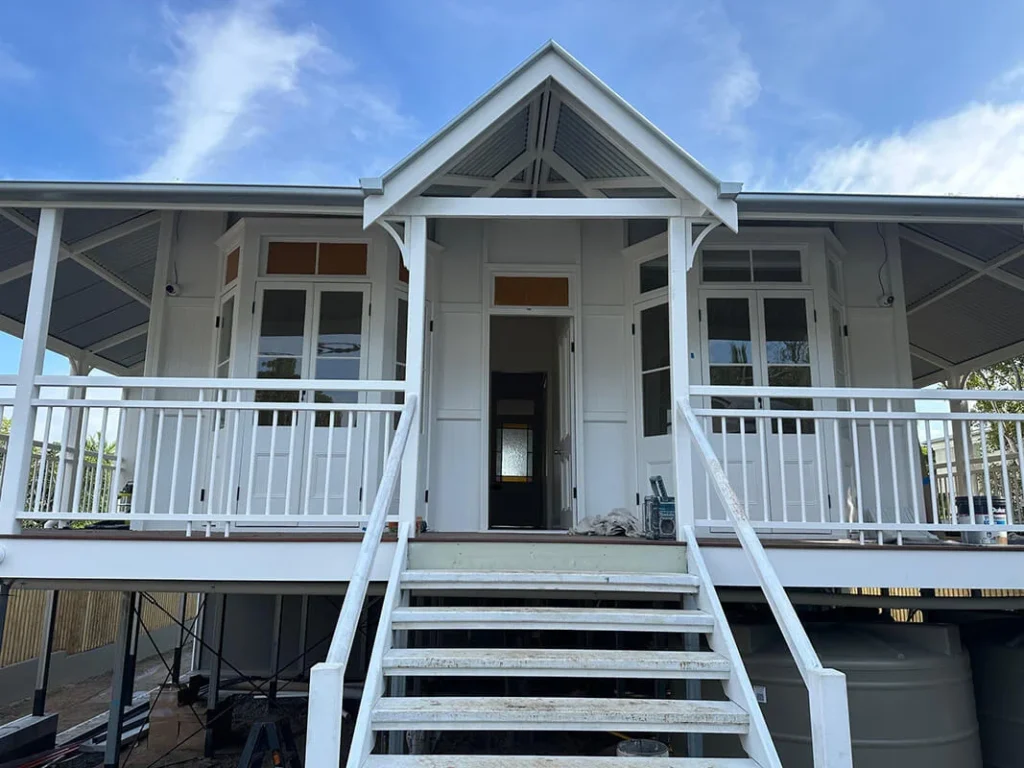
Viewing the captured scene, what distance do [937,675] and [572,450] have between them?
9.37ft

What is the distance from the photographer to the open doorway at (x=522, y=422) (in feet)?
27.2

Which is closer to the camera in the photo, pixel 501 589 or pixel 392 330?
pixel 501 589

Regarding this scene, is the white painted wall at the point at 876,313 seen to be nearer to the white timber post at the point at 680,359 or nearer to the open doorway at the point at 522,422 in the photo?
the white timber post at the point at 680,359

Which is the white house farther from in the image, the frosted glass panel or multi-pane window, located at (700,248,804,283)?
the frosted glass panel

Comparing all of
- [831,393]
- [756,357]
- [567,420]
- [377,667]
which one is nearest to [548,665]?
[377,667]

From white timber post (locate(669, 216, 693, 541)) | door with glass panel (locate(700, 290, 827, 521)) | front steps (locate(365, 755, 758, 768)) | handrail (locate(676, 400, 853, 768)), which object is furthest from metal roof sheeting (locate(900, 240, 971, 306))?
front steps (locate(365, 755, 758, 768))

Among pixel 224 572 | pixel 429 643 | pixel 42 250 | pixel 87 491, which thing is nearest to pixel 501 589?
pixel 224 572

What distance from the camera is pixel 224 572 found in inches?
149

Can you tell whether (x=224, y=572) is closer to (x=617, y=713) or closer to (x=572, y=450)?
(x=617, y=713)

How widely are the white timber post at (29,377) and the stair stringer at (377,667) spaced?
2.22 meters

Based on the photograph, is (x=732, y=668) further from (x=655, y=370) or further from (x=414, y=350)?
(x=655, y=370)

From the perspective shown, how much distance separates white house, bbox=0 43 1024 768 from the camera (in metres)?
3.32

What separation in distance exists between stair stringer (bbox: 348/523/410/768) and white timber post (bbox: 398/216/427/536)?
302 mm

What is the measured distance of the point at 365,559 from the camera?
9.69 feet
